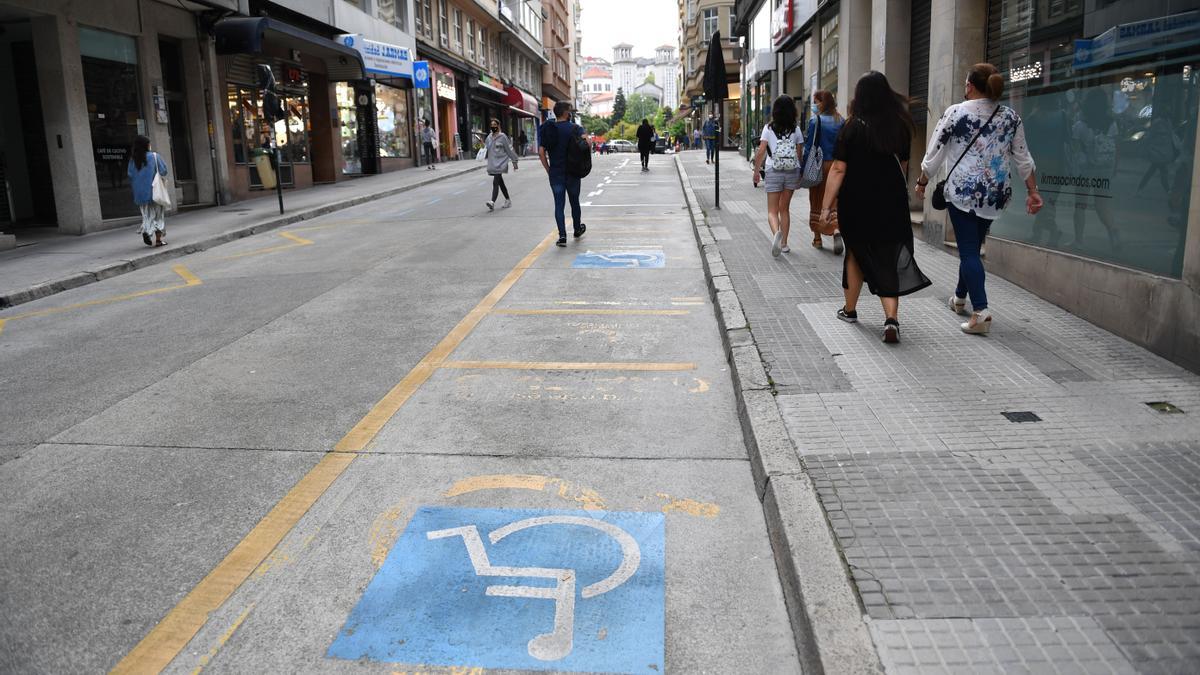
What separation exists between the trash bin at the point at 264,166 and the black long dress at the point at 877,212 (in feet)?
65.9

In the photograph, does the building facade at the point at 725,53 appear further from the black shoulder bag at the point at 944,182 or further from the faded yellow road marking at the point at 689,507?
the faded yellow road marking at the point at 689,507

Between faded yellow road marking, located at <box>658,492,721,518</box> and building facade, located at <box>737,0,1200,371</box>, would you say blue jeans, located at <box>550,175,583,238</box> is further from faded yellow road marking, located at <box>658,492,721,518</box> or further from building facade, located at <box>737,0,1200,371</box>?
faded yellow road marking, located at <box>658,492,721,518</box>

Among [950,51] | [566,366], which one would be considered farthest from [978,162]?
[950,51]

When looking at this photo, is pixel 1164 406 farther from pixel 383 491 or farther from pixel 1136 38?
pixel 383 491

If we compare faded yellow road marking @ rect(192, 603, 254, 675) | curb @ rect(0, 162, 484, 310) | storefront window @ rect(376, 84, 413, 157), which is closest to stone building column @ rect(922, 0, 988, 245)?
faded yellow road marking @ rect(192, 603, 254, 675)

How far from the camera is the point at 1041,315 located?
269 inches

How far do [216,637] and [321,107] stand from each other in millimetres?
26921

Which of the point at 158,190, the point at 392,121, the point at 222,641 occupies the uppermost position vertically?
the point at 392,121

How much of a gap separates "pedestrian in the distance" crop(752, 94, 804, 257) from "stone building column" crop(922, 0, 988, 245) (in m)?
1.54

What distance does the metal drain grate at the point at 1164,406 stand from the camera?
468 cm

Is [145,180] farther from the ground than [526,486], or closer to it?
farther from the ground

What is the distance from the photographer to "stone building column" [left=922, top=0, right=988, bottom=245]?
378 inches

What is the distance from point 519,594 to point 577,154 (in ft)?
30.9

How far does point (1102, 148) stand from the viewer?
6652mm
